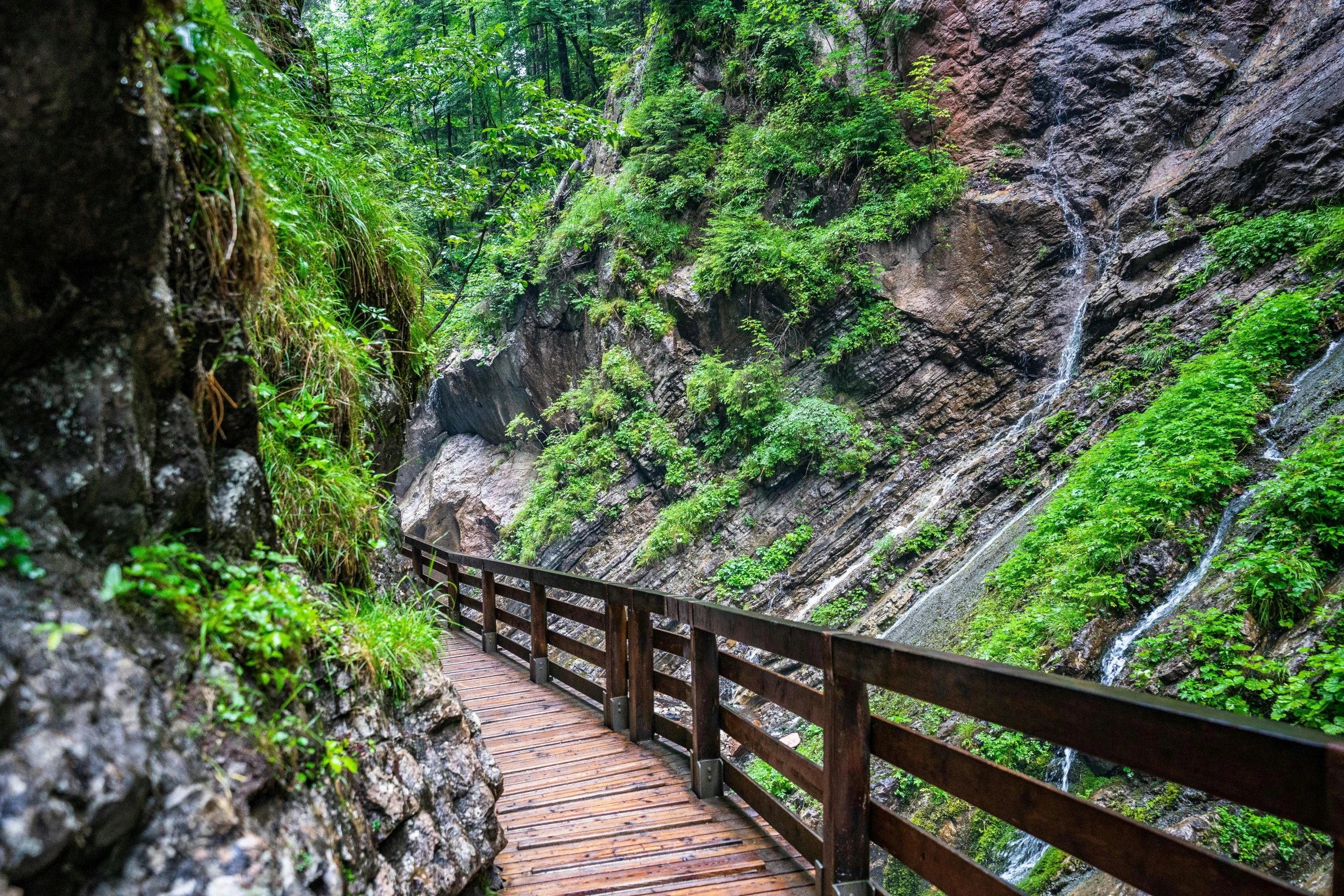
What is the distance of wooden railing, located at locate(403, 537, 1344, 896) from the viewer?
54.2 inches

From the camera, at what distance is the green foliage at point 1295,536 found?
16.4 ft

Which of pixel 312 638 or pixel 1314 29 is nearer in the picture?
pixel 312 638

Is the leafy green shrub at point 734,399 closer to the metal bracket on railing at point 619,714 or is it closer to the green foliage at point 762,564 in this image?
the green foliage at point 762,564

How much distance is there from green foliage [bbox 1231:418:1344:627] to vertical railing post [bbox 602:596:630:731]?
461cm

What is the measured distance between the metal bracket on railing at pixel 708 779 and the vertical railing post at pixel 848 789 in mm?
1282

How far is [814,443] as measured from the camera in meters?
11.3

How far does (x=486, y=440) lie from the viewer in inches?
783

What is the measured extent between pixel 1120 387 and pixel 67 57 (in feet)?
35.6

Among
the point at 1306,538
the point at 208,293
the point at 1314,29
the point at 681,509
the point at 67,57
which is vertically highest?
the point at 1314,29

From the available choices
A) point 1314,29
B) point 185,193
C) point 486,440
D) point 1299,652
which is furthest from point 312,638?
point 486,440

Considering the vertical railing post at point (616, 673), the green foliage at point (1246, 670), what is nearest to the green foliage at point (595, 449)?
the vertical railing post at point (616, 673)

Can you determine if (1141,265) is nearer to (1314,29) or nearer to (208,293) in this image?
(1314,29)

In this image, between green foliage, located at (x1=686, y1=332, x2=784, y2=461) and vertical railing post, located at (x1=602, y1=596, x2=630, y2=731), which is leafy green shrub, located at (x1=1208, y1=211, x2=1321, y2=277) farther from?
vertical railing post, located at (x1=602, y1=596, x2=630, y2=731)

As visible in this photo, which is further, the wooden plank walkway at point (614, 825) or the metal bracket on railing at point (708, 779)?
the metal bracket on railing at point (708, 779)
